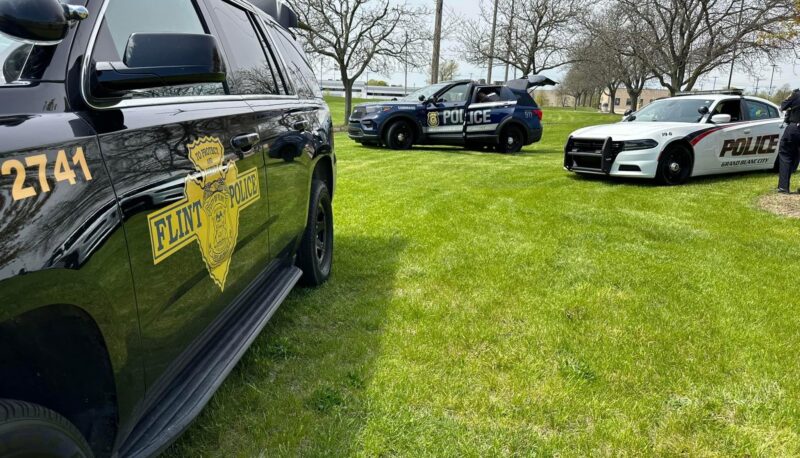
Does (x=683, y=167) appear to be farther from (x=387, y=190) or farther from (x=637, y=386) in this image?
(x=637, y=386)

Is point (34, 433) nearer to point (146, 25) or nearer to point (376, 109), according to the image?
point (146, 25)

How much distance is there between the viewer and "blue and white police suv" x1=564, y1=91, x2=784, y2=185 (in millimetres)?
8633

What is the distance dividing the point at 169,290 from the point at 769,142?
36.1ft

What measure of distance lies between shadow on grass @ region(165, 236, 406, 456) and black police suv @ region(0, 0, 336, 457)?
38 centimetres

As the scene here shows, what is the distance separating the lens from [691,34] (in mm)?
25844

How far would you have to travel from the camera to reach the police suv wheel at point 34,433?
109 centimetres

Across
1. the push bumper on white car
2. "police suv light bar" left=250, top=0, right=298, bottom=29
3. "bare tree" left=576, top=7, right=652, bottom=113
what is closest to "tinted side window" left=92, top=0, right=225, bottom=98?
"police suv light bar" left=250, top=0, right=298, bottom=29

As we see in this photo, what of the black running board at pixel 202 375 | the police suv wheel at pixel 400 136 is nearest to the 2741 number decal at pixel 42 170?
the black running board at pixel 202 375

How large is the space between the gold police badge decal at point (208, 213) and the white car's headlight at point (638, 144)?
7706 mm

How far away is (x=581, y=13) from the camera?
31.1 meters

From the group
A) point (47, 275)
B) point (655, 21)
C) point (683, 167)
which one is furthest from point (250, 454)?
point (655, 21)

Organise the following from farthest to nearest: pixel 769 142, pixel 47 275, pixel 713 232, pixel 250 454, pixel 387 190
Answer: pixel 769 142 < pixel 387 190 < pixel 713 232 < pixel 250 454 < pixel 47 275

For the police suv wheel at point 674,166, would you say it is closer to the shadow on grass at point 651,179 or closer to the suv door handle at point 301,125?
the shadow on grass at point 651,179

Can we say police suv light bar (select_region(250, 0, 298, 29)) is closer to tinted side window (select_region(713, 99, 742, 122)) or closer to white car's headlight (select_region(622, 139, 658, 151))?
white car's headlight (select_region(622, 139, 658, 151))
